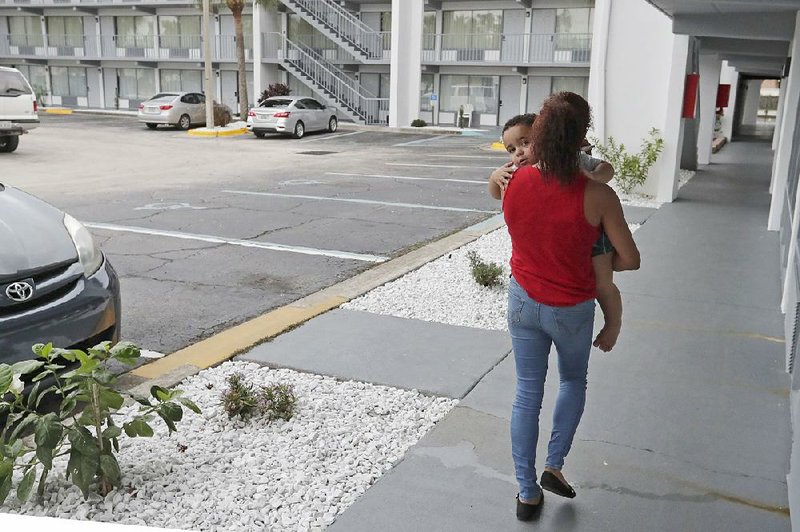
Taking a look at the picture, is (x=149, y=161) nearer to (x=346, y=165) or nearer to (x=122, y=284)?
(x=346, y=165)

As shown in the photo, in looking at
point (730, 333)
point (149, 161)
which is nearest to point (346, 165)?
point (149, 161)

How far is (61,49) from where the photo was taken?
141 ft

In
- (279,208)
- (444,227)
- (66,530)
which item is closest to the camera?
(66,530)

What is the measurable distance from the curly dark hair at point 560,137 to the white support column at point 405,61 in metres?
29.7

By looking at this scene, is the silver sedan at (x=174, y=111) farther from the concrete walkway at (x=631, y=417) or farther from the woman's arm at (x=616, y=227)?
the woman's arm at (x=616, y=227)

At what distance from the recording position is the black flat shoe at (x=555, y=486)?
11.4 feet

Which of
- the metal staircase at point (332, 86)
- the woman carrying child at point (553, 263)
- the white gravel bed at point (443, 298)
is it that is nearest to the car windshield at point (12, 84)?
the white gravel bed at point (443, 298)

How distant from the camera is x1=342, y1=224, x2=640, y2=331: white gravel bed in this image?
634 centimetres

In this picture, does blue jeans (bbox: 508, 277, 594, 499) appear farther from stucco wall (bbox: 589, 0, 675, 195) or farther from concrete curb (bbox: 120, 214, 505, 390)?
stucco wall (bbox: 589, 0, 675, 195)

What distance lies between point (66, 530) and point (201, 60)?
40.2m

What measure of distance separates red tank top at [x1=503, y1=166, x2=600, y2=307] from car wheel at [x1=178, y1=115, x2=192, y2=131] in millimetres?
28028

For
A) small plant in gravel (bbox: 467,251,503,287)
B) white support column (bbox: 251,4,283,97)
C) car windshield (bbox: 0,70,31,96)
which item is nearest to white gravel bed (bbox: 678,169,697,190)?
small plant in gravel (bbox: 467,251,503,287)

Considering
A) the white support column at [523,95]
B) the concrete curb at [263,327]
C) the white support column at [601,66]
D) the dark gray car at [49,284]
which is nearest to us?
the dark gray car at [49,284]

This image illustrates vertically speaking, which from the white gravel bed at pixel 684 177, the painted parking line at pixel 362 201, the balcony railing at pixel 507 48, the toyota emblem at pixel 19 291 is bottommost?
the painted parking line at pixel 362 201
